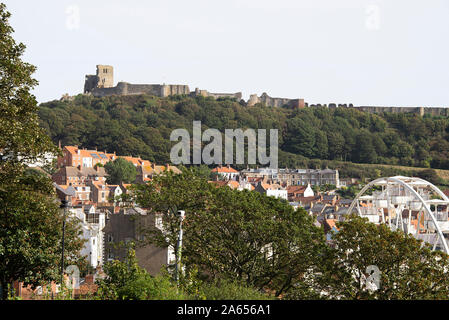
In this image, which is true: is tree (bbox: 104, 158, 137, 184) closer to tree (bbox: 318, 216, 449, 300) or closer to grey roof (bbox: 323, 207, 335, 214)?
grey roof (bbox: 323, 207, 335, 214)

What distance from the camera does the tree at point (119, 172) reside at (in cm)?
13500

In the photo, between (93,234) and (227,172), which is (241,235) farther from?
(227,172)

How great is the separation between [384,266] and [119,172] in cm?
10876

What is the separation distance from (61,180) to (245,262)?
316ft

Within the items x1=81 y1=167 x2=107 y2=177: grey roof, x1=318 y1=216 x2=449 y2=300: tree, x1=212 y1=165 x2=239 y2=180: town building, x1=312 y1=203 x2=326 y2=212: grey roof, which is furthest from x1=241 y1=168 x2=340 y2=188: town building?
x1=318 y1=216 x2=449 y2=300: tree

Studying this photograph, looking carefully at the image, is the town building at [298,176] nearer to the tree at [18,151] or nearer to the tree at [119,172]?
the tree at [119,172]

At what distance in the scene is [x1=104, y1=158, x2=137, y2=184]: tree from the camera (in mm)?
135000

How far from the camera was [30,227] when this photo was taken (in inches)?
Result: 1100

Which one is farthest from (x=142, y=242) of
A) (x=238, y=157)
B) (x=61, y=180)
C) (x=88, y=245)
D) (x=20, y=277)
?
(x=238, y=157)

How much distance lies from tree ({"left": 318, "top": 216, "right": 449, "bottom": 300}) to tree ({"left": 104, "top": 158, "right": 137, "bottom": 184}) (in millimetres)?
105765

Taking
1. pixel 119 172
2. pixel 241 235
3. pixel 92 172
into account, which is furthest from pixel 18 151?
pixel 92 172

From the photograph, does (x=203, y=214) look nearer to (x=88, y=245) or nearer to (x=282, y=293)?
(x=282, y=293)

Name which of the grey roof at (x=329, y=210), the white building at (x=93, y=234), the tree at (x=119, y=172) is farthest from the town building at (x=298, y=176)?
the white building at (x=93, y=234)

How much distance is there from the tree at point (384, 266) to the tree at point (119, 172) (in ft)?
347
